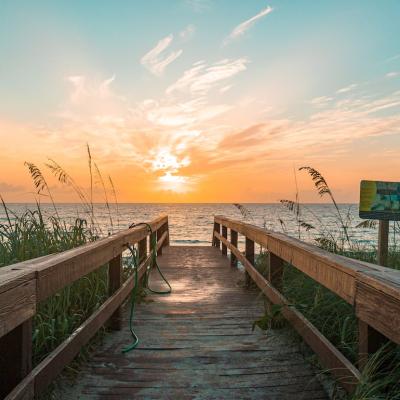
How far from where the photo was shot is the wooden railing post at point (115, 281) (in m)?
3.53

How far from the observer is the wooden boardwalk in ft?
8.05

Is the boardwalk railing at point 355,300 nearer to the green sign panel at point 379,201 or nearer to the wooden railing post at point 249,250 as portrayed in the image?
the green sign panel at point 379,201

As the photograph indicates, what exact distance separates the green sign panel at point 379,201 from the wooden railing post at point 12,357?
373cm

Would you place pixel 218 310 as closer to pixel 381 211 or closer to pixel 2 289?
pixel 381 211

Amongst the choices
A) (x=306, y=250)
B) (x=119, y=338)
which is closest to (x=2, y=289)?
(x=306, y=250)

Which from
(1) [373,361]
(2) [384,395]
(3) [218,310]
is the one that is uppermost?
(1) [373,361]

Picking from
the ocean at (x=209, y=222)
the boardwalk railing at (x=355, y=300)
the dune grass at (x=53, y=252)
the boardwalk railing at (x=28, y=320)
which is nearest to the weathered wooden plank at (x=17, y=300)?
the boardwalk railing at (x=28, y=320)

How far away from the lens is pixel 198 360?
299 cm

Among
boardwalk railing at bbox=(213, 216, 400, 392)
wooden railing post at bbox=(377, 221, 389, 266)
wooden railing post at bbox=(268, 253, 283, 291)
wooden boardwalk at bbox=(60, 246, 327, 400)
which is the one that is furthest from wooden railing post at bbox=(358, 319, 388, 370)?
wooden railing post at bbox=(377, 221, 389, 266)

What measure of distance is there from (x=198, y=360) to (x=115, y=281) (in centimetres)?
110

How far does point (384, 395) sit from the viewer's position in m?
1.72

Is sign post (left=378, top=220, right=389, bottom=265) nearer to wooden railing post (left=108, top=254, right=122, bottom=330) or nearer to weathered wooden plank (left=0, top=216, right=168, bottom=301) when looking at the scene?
wooden railing post (left=108, top=254, right=122, bottom=330)

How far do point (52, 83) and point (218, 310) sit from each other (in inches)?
353

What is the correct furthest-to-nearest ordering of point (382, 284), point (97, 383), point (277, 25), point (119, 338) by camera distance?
point (277, 25) < point (119, 338) < point (97, 383) < point (382, 284)
